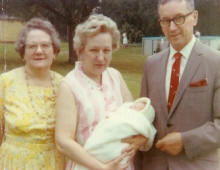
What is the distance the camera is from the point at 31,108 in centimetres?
321

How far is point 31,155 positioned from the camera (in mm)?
3221

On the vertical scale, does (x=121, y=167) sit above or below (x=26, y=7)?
below

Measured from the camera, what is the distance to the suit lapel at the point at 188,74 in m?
2.91

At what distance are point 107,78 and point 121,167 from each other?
0.68 m

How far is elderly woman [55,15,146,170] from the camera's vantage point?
282 cm

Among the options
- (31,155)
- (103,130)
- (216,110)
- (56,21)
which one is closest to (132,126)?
(103,130)

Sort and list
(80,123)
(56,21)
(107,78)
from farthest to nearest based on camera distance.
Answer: (56,21), (107,78), (80,123)

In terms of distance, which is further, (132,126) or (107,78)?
(107,78)

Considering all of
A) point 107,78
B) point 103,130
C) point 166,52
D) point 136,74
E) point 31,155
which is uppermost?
Answer: point 166,52

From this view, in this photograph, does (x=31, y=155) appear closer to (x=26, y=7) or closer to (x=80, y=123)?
(x=80, y=123)

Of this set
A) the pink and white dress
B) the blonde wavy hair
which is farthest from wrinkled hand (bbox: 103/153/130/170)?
the blonde wavy hair

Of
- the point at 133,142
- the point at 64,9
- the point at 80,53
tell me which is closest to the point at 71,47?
the point at 64,9

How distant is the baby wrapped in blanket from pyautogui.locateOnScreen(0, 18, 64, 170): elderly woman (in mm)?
528

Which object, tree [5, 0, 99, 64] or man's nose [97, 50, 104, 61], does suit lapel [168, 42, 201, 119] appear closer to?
man's nose [97, 50, 104, 61]
